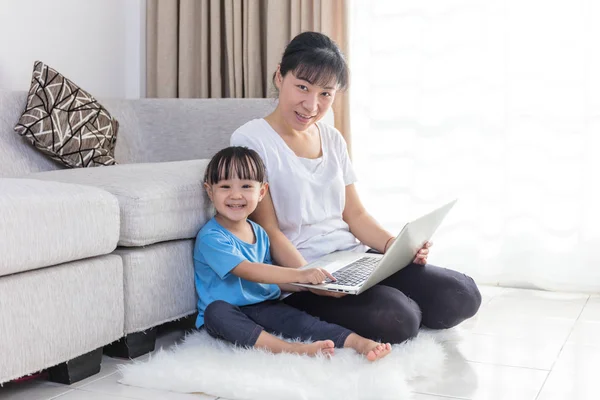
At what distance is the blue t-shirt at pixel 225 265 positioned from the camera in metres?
1.87

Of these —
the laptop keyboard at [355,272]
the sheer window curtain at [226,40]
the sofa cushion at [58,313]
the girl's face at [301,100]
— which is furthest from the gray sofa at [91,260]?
the sheer window curtain at [226,40]

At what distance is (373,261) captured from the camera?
2004 mm

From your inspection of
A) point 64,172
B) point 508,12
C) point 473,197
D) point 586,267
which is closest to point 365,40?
point 508,12

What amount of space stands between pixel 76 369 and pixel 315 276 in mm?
569

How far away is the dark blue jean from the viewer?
1.82 meters

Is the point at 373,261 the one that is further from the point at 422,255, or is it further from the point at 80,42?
the point at 80,42

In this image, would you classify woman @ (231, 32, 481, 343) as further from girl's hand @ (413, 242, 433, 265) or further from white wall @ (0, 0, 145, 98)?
white wall @ (0, 0, 145, 98)

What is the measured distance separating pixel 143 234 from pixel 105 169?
40cm

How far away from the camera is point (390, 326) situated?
6.10ft

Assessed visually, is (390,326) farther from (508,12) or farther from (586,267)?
(508,12)

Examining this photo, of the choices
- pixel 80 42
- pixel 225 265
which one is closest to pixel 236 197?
pixel 225 265

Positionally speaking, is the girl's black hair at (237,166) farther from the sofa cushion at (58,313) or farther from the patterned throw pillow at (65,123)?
→ the patterned throw pillow at (65,123)

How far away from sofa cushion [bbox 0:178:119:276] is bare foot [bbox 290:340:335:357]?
1.62ft

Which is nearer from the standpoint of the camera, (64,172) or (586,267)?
(64,172)
